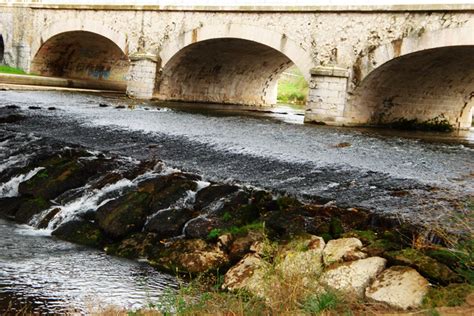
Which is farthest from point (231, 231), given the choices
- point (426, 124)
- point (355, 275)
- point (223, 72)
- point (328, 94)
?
point (223, 72)

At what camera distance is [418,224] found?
5914 mm

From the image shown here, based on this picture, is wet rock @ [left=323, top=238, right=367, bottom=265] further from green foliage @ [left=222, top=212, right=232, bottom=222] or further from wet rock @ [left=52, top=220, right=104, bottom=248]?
wet rock @ [left=52, top=220, right=104, bottom=248]

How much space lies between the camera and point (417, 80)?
1534 centimetres

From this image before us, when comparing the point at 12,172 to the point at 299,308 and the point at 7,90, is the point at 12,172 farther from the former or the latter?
the point at 7,90

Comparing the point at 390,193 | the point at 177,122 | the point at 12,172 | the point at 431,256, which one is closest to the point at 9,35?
the point at 177,122

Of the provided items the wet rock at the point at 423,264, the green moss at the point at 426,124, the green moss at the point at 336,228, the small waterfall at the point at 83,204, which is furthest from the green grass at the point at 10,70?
the wet rock at the point at 423,264

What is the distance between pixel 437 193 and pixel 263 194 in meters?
2.00

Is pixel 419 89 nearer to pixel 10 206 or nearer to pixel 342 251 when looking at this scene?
pixel 10 206

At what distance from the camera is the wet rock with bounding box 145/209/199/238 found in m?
6.79

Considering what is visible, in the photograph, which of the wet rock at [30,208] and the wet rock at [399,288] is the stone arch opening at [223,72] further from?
the wet rock at [399,288]

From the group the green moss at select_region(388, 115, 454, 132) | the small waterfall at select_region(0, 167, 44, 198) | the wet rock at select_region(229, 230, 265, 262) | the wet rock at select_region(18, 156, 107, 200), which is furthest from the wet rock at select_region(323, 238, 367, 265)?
the green moss at select_region(388, 115, 454, 132)

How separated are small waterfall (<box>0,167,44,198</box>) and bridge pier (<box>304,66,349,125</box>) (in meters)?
7.50

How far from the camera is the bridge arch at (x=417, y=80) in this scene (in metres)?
13.0

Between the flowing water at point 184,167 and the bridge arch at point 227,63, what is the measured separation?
2800mm
